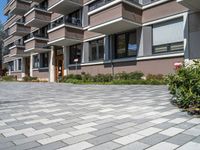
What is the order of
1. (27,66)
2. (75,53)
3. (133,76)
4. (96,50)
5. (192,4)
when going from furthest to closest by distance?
(27,66), (75,53), (96,50), (133,76), (192,4)

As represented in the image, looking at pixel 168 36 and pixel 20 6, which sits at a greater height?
pixel 20 6

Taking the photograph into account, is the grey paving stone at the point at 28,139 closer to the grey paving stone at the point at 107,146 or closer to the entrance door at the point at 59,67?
the grey paving stone at the point at 107,146

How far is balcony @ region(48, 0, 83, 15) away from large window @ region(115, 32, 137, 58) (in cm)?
619

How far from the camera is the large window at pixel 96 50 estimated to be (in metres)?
20.5

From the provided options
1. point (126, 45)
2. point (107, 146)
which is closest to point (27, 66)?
point (126, 45)

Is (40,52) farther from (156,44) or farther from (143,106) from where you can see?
(143,106)

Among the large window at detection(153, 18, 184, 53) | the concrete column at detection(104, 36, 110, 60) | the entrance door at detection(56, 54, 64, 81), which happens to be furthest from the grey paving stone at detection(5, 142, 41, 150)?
the entrance door at detection(56, 54, 64, 81)

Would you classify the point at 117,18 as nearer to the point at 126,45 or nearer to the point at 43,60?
the point at 126,45

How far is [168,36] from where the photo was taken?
15117mm

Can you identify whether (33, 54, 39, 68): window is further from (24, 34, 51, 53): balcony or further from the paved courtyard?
the paved courtyard

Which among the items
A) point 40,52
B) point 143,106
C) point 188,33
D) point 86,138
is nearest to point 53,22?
point 40,52

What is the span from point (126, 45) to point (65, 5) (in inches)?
329

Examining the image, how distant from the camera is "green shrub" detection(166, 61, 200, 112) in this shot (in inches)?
218

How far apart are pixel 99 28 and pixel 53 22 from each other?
1156 centimetres
